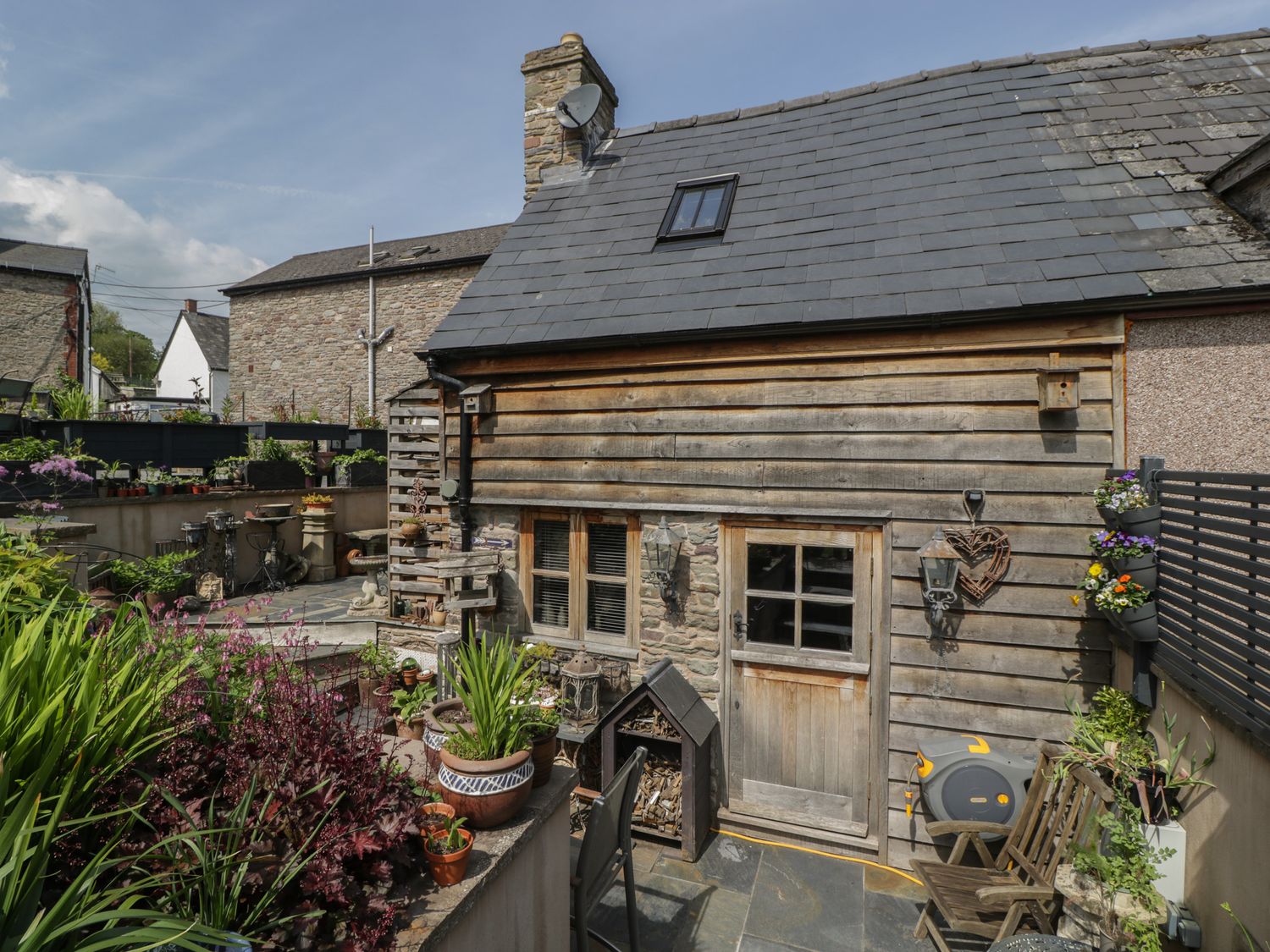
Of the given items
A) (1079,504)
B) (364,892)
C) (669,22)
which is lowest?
(364,892)

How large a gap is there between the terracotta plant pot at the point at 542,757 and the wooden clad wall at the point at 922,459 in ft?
9.31

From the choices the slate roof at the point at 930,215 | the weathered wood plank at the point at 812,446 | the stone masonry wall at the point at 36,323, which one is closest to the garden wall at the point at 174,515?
the slate roof at the point at 930,215

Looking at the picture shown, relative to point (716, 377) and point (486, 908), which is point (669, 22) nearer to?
point (716, 377)

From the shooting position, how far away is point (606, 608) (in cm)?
568

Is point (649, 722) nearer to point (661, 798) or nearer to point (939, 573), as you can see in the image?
point (661, 798)

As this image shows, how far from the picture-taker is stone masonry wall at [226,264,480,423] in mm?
19219

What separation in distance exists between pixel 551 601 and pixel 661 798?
1.99 m

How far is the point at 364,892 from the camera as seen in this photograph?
176cm

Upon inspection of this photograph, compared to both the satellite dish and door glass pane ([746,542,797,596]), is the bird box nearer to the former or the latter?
door glass pane ([746,542,797,596])

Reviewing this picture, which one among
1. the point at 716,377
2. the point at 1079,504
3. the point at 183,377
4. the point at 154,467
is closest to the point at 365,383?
the point at 154,467

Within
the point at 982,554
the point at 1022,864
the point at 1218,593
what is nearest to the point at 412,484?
the point at 982,554

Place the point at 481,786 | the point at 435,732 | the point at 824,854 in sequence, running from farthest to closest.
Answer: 1. the point at 824,854
2. the point at 435,732
3. the point at 481,786

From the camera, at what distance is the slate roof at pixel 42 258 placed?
20.6 m

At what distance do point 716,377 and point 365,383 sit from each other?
17690 millimetres
